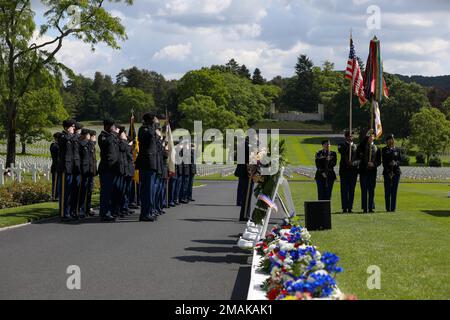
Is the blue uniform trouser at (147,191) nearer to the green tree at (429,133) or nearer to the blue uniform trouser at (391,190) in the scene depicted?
the blue uniform trouser at (391,190)

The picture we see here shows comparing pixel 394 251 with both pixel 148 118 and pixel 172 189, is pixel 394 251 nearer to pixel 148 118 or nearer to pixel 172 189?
pixel 148 118

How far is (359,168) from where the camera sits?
1922 cm

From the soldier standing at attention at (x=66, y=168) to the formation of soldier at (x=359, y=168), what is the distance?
6.39 meters

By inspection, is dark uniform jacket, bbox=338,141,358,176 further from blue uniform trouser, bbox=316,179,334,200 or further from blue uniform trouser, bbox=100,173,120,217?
blue uniform trouser, bbox=100,173,120,217

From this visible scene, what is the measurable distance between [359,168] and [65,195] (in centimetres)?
771

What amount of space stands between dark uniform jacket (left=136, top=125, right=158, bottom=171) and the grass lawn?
14.1 feet

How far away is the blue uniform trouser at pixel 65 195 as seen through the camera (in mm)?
16047

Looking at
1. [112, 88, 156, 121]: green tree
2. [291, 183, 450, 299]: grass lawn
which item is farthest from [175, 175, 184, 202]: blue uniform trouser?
[112, 88, 156, 121]: green tree

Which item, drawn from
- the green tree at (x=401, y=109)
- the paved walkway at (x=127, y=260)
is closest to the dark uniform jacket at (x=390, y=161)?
the paved walkway at (x=127, y=260)

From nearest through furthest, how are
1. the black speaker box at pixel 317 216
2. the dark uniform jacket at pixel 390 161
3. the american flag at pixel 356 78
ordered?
1. the black speaker box at pixel 317 216
2. the dark uniform jacket at pixel 390 161
3. the american flag at pixel 356 78

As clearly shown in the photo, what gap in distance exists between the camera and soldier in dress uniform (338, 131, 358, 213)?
19016 millimetres

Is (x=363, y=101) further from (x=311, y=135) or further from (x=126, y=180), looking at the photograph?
(x=311, y=135)

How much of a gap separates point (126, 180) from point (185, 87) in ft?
322

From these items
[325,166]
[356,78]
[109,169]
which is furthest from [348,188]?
[109,169]
